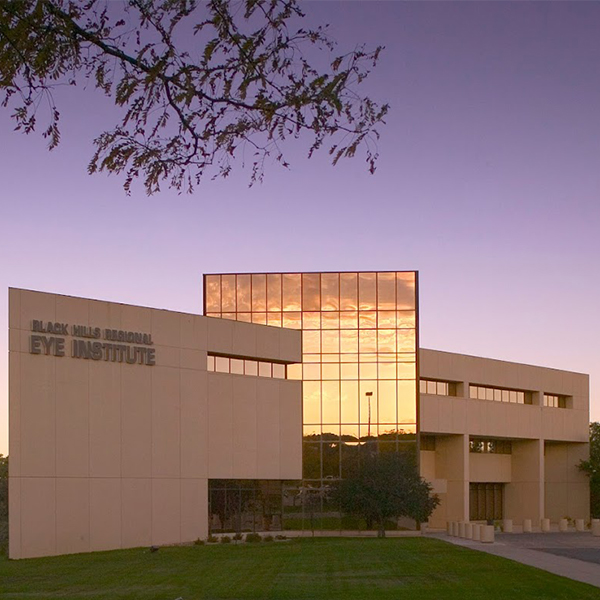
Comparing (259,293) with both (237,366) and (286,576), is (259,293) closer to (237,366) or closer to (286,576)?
(237,366)

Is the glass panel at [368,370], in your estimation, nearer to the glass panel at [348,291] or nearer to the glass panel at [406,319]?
the glass panel at [406,319]

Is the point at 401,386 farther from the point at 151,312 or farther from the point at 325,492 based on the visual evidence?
the point at 151,312

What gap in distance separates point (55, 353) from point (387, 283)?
26.0 metres

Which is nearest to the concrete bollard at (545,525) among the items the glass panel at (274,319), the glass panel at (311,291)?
the glass panel at (311,291)

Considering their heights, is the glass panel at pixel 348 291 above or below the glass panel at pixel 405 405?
above

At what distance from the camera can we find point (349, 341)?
6650cm

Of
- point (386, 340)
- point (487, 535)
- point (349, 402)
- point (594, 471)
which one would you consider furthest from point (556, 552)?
point (594, 471)

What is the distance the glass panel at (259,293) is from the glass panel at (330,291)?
3.46 metres

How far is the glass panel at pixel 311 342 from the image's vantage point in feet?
217

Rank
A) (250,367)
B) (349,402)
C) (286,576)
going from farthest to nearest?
(349,402) < (250,367) < (286,576)

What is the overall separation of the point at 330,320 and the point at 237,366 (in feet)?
34.3

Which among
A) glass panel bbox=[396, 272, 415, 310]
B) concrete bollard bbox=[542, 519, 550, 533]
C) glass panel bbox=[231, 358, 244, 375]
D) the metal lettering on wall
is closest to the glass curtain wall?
glass panel bbox=[396, 272, 415, 310]

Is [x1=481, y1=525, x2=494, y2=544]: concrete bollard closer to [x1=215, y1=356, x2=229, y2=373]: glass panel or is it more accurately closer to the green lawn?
the green lawn

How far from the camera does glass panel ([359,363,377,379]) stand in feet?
218
